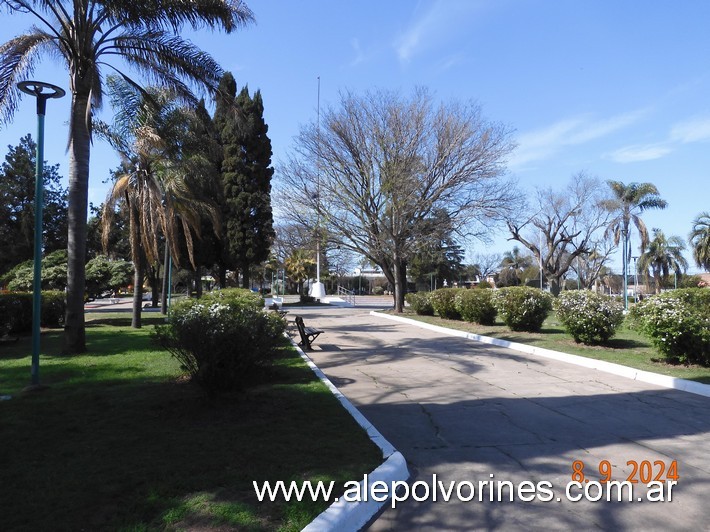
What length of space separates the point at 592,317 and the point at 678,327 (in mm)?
2998

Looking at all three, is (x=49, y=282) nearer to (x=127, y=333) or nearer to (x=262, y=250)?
(x=127, y=333)

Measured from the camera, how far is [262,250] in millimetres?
31875

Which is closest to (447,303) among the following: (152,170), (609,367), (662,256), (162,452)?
(609,367)

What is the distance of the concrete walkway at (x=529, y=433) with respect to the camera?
389 cm

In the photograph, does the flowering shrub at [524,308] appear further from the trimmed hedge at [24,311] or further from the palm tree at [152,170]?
the trimmed hedge at [24,311]

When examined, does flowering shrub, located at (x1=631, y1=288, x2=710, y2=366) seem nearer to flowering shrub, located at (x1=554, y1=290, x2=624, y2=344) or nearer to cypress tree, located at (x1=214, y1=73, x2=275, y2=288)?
flowering shrub, located at (x1=554, y1=290, x2=624, y2=344)

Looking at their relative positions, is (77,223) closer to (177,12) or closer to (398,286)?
(177,12)

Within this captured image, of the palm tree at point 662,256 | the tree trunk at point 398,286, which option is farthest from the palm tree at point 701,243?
the tree trunk at point 398,286

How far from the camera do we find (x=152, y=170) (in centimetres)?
1911

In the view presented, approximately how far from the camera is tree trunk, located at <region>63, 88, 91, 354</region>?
1091 cm

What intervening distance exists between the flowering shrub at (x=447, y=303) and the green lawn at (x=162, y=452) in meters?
13.9

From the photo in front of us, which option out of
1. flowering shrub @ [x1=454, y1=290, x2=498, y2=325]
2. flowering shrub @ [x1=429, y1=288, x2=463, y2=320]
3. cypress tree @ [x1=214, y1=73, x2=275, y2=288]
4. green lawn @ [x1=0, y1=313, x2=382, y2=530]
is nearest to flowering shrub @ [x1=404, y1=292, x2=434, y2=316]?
flowering shrub @ [x1=429, y1=288, x2=463, y2=320]

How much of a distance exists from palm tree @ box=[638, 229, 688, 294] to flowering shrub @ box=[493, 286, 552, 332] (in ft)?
167

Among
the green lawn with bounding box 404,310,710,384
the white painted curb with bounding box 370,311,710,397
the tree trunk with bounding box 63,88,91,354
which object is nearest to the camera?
the white painted curb with bounding box 370,311,710,397
